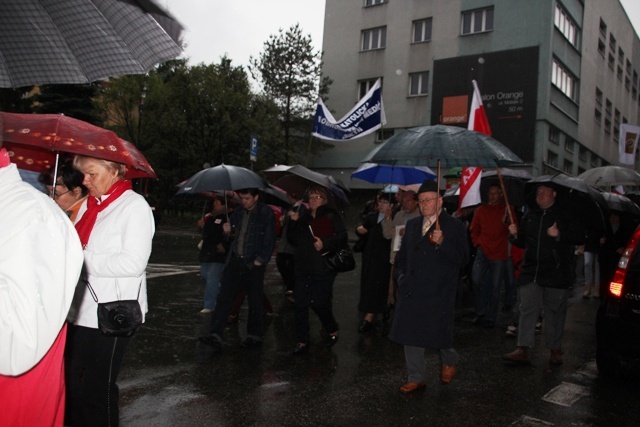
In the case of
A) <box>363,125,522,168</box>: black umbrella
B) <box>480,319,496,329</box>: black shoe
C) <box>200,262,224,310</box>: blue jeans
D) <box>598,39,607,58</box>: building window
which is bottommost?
<box>480,319,496,329</box>: black shoe

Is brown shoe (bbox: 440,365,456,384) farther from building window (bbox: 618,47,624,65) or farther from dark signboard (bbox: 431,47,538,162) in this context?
building window (bbox: 618,47,624,65)

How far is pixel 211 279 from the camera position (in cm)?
779

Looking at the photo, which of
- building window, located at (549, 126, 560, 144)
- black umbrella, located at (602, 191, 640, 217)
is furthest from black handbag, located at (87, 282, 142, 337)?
building window, located at (549, 126, 560, 144)

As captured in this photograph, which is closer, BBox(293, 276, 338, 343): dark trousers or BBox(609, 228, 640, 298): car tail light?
BBox(609, 228, 640, 298): car tail light

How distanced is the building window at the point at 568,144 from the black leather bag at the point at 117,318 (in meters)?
32.5

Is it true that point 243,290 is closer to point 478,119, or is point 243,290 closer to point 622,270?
point 622,270

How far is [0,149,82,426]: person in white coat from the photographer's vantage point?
4.59 feet

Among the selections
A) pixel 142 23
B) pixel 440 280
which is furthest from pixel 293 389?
pixel 142 23

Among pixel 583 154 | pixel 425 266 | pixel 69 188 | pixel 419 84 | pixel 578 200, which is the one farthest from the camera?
pixel 583 154

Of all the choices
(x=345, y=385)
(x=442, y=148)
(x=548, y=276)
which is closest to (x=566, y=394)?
(x=548, y=276)

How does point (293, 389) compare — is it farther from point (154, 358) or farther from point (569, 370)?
point (569, 370)

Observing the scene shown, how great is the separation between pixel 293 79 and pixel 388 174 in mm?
27297

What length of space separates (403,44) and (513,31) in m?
6.34

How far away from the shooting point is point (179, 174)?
3128cm
